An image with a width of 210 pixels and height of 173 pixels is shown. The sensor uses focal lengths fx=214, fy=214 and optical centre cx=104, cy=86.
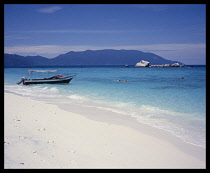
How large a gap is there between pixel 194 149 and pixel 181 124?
10.9 feet

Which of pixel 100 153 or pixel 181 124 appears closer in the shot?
pixel 100 153

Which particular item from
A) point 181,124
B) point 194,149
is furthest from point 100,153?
point 181,124

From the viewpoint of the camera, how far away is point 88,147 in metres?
6.27

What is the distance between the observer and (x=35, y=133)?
7.13 m

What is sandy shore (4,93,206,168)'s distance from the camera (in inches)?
206

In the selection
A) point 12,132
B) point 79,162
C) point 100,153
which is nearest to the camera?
point 79,162

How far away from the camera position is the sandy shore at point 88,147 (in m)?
5.23

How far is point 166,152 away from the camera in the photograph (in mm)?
6258

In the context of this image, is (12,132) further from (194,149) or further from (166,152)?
(194,149)
